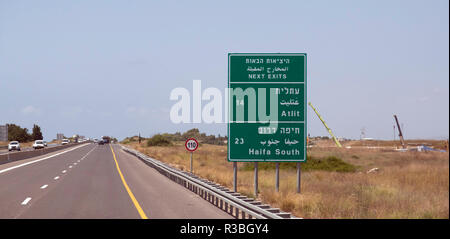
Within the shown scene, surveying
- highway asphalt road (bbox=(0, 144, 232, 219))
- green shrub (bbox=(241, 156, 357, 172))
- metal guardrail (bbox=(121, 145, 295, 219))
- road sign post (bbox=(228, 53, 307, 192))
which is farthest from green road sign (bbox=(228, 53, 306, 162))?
green shrub (bbox=(241, 156, 357, 172))

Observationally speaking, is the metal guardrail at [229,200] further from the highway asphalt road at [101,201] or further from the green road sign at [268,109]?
the green road sign at [268,109]

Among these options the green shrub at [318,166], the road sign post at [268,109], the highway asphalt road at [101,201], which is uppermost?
the road sign post at [268,109]

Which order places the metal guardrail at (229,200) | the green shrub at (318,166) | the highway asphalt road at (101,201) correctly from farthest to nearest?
1. the green shrub at (318,166)
2. the highway asphalt road at (101,201)
3. the metal guardrail at (229,200)

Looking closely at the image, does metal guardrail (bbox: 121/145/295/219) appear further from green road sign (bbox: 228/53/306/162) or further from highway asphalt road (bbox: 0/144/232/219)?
green road sign (bbox: 228/53/306/162)

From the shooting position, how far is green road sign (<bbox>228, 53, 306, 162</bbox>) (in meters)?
19.3

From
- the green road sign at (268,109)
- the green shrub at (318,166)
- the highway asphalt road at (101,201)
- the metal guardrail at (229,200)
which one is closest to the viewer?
the metal guardrail at (229,200)

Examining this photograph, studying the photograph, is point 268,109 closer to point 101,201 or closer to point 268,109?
point 268,109

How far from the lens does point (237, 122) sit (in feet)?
63.7

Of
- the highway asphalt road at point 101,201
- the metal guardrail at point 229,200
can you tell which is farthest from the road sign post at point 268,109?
the highway asphalt road at point 101,201

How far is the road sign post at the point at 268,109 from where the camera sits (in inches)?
760

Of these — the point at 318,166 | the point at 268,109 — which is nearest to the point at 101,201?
the point at 268,109
